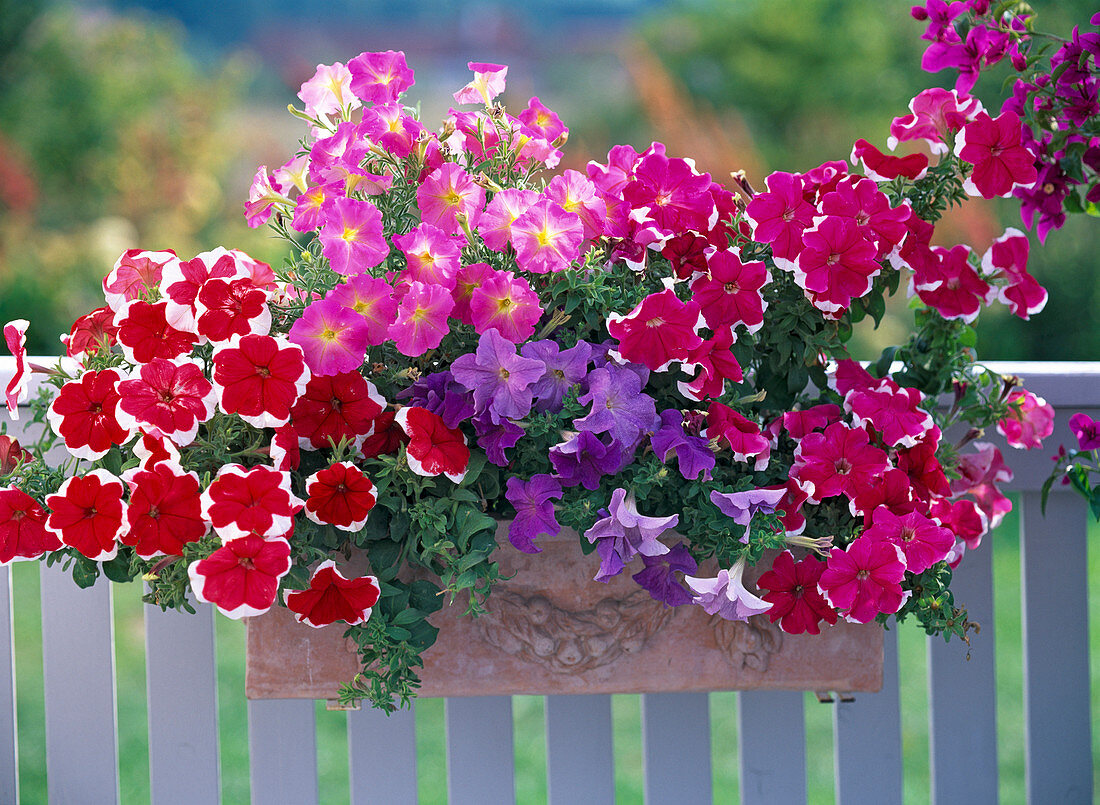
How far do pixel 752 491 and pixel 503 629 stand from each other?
26cm

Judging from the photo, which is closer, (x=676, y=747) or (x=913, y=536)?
(x=913, y=536)

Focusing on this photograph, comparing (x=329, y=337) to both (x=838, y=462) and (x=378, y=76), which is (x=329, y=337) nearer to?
(x=378, y=76)

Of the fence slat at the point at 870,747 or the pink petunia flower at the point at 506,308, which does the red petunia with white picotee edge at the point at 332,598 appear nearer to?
the pink petunia flower at the point at 506,308

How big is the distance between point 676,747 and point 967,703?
34 cm

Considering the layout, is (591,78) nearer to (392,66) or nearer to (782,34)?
(782,34)

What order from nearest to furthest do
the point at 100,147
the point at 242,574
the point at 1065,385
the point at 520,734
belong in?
the point at 242,574, the point at 1065,385, the point at 520,734, the point at 100,147

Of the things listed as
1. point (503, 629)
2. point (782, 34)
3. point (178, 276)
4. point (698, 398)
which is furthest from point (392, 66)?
point (782, 34)

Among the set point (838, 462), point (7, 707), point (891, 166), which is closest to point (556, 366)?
point (838, 462)

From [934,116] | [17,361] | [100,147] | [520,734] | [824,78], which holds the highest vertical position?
[824,78]

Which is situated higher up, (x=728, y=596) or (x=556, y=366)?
(x=556, y=366)

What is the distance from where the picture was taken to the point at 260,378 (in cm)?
72

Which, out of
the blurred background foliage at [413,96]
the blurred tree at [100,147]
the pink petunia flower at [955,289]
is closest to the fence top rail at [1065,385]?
the pink petunia flower at [955,289]

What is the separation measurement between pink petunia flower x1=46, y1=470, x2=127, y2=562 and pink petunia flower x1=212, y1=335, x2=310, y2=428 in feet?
0.37

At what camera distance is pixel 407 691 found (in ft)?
2.52
